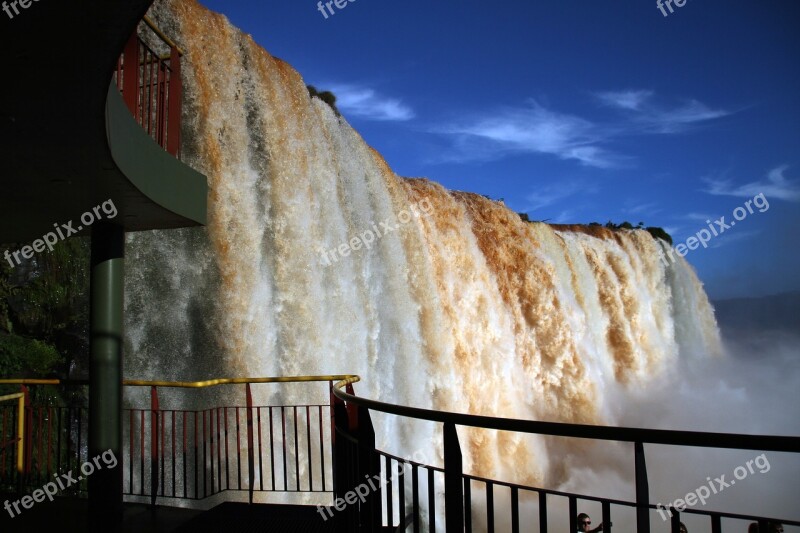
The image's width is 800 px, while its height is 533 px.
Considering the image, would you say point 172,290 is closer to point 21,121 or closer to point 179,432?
point 179,432

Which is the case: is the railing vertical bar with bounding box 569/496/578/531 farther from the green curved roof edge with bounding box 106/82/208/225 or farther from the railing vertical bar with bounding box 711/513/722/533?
the green curved roof edge with bounding box 106/82/208/225

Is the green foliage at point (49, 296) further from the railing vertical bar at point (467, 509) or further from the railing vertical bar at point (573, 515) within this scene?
the railing vertical bar at point (573, 515)

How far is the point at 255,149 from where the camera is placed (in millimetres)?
11062

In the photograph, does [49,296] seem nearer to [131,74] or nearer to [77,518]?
[77,518]

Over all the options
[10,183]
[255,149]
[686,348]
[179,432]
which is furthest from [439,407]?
[686,348]

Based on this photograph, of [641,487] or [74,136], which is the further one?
[74,136]

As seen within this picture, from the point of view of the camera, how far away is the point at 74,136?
346 cm

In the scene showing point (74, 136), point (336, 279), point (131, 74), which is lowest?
point (336, 279)

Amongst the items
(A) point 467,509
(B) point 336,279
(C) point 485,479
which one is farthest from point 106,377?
(B) point 336,279

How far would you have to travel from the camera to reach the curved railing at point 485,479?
195cm

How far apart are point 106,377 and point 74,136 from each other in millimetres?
2767

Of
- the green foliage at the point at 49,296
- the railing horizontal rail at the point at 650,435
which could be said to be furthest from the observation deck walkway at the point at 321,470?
the green foliage at the point at 49,296

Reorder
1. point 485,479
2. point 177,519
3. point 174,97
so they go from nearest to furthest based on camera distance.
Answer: point 485,479 → point 177,519 → point 174,97

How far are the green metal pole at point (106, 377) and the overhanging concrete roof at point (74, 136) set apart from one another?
34 cm
